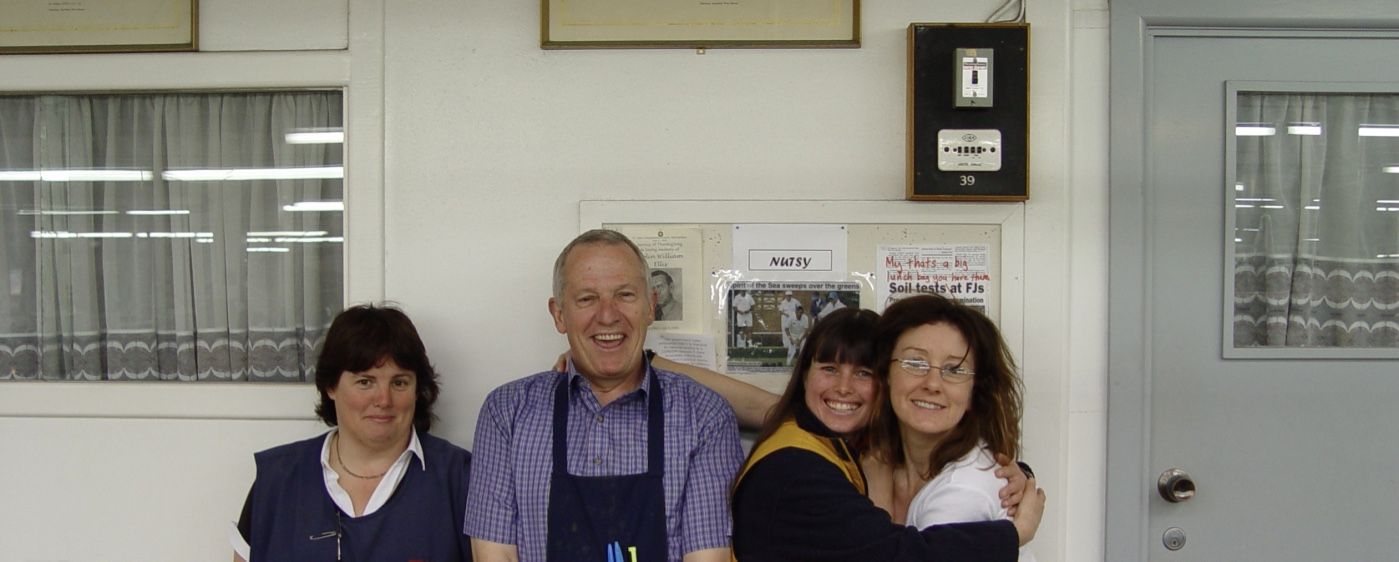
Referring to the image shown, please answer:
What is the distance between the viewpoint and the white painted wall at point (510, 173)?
211cm

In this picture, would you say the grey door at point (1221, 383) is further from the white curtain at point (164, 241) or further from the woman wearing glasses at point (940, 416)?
the white curtain at point (164, 241)

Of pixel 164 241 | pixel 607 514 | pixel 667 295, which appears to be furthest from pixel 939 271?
pixel 164 241

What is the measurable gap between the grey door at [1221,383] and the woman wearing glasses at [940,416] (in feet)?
2.23

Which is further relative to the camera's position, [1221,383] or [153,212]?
[153,212]

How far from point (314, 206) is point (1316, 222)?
2.77 metres

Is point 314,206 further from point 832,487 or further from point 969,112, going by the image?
point 969,112

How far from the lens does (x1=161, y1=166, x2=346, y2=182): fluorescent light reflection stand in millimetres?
2256

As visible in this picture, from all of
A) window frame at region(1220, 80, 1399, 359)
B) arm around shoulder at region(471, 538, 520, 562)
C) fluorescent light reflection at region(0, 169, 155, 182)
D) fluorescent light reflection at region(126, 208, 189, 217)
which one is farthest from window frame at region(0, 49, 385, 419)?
window frame at region(1220, 80, 1399, 359)

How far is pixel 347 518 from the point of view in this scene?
6.23 ft

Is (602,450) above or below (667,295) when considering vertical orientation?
below

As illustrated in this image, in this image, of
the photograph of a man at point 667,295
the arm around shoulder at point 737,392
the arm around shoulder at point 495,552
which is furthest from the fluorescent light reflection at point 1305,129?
the arm around shoulder at point 495,552

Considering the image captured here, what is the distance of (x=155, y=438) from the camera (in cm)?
224

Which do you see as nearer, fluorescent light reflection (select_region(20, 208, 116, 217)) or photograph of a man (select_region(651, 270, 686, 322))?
photograph of a man (select_region(651, 270, 686, 322))

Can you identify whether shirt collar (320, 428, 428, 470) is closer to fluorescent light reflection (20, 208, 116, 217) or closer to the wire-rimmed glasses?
fluorescent light reflection (20, 208, 116, 217)
